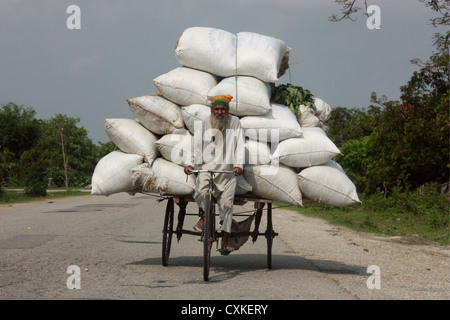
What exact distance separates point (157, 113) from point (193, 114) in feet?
1.67

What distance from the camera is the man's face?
21.5 ft

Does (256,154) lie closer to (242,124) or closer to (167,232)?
(242,124)

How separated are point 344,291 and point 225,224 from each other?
162 cm

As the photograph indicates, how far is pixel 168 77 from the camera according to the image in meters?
7.17

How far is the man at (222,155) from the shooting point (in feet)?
21.8

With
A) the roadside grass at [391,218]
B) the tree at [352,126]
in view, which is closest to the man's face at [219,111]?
the roadside grass at [391,218]

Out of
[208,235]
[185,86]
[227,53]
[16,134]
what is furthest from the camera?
[16,134]

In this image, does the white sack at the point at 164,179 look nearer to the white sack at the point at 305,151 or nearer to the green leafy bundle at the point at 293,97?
the white sack at the point at 305,151

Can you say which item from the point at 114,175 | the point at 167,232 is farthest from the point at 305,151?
the point at 114,175

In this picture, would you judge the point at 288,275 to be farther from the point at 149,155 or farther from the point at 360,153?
the point at 360,153

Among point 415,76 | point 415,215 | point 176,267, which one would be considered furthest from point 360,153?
point 176,267

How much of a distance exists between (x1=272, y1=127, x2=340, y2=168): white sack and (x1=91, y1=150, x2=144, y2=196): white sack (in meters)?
1.83

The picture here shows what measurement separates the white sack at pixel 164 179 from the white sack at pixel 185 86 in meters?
0.89

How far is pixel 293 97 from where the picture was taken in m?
7.50
